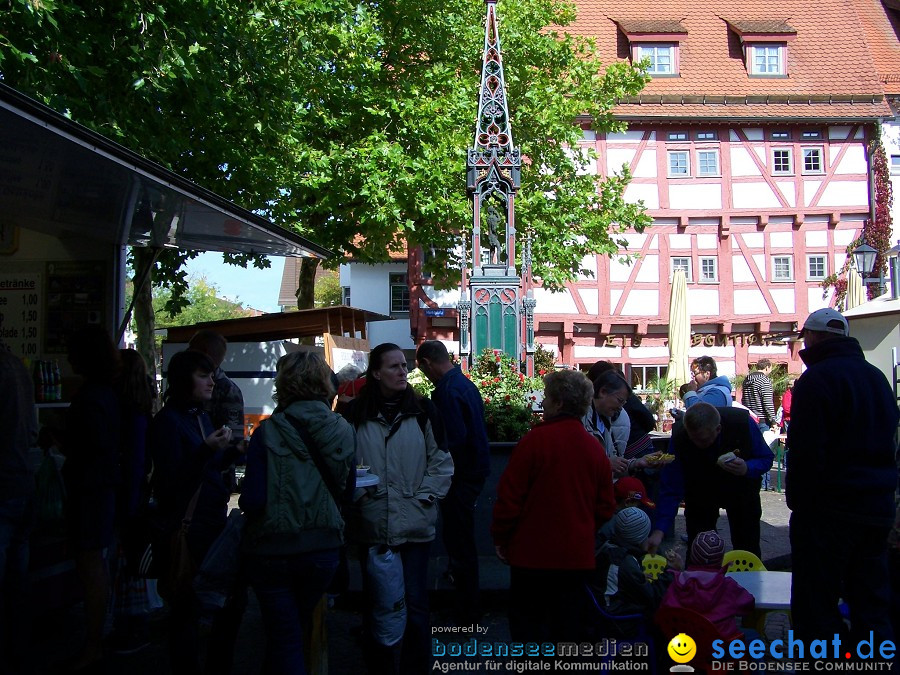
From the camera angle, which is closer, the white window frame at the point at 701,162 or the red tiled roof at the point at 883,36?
the white window frame at the point at 701,162

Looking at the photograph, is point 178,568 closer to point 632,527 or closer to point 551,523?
point 551,523

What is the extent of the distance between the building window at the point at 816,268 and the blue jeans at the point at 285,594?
25.9 metres

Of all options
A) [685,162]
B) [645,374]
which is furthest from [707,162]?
[645,374]

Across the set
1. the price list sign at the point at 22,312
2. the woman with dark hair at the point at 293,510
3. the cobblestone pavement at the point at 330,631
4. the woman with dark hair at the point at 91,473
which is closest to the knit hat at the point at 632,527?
the woman with dark hair at the point at 293,510

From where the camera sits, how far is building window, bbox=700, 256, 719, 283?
27312mm

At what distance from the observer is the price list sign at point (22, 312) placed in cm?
693

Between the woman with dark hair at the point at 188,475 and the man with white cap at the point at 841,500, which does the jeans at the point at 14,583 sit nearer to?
the woman with dark hair at the point at 188,475

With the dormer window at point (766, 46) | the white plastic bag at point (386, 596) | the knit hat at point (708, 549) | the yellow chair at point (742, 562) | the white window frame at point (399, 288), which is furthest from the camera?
the white window frame at point (399, 288)

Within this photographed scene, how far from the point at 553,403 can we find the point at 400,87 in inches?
596

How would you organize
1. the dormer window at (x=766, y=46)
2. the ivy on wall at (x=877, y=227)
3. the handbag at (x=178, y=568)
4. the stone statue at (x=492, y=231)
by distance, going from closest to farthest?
1. the handbag at (x=178, y=568)
2. the stone statue at (x=492, y=231)
3. the ivy on wall at (x=877, y=227)
4. the dormer window at (x=766, y=46)

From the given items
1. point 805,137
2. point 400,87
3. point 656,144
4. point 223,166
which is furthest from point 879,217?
point 223,166

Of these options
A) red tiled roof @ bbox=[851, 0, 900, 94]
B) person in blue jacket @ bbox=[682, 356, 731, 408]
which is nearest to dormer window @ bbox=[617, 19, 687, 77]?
red tiled roof @ bbox=[851, 0, 900, 94]

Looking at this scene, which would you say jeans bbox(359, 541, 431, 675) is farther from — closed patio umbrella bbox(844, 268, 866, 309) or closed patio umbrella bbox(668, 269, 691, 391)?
closed patio umbrella bbox(668, 269, 691, 391)

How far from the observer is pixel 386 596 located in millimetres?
4281
